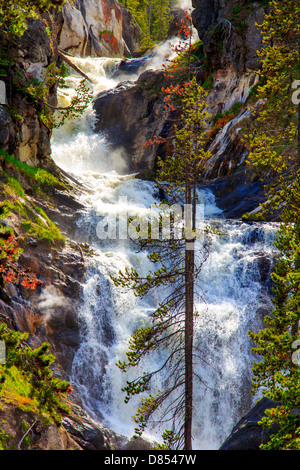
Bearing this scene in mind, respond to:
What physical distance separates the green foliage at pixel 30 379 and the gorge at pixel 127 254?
3524mm

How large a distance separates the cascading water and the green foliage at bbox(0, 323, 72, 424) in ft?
20.5

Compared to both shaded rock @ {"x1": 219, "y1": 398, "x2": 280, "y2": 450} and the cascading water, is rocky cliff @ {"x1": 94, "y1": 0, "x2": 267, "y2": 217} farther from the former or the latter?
shaded rock @ {"x1": 219, "y1": 398, "x2": 280, "y2": 450}

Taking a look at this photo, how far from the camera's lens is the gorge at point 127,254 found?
15.3 m

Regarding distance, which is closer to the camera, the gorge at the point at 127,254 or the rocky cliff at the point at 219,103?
the gorge at the point at 127,254

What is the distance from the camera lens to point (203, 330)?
17.7 meters

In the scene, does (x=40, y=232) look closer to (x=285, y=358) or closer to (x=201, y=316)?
(x=201, y=316)

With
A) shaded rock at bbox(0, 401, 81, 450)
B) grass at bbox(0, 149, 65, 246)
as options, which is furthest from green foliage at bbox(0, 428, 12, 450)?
grass at bbox(0, 149, 65, 246)

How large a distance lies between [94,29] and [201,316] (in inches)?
1768

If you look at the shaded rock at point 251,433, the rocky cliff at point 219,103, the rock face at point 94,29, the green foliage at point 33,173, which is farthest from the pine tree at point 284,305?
the rock face at point 94,29

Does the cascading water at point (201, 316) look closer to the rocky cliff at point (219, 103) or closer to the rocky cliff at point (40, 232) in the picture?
the rocky cliff at point (40, 232)

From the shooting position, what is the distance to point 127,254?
2073 cm

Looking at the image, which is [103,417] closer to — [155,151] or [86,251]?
[86,251]

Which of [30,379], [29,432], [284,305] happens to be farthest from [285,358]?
[29,432]

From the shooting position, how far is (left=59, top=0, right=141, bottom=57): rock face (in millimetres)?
45906
